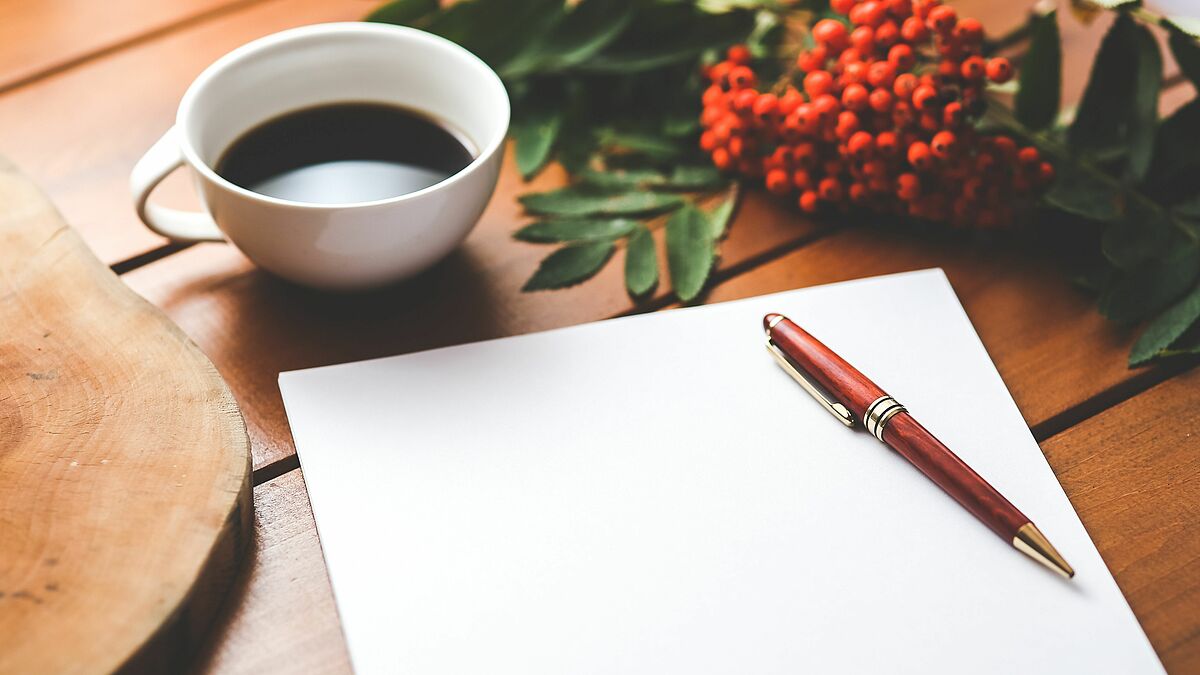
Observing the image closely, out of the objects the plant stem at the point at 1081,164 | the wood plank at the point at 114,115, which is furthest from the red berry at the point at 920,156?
the wood plank at the point at 114,115

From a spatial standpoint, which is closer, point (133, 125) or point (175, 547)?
point (175, 547)

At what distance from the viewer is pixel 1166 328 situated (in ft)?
2.23

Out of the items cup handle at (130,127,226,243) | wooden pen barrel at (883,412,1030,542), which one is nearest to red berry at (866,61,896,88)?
wooden pen barrel at (883,412,1030,542)

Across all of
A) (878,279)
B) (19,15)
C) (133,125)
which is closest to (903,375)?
(878,279)

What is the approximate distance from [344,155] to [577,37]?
0.22 m

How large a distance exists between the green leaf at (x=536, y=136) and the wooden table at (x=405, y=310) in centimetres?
2

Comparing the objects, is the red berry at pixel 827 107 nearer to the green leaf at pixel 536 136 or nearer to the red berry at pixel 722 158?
the red berry at pixel 722 158

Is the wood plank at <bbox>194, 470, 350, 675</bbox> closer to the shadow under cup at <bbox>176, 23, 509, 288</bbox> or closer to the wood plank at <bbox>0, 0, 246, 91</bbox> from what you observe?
the shadow under cup at <bbox>176, 23, 509, 288</bbox>

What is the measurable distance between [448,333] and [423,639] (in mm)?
230

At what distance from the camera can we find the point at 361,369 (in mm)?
636

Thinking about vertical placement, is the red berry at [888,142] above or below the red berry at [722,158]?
above

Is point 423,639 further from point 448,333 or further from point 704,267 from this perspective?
point 704,267

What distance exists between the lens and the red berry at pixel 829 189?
2.46 ft

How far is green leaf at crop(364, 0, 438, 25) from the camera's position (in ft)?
2.60
